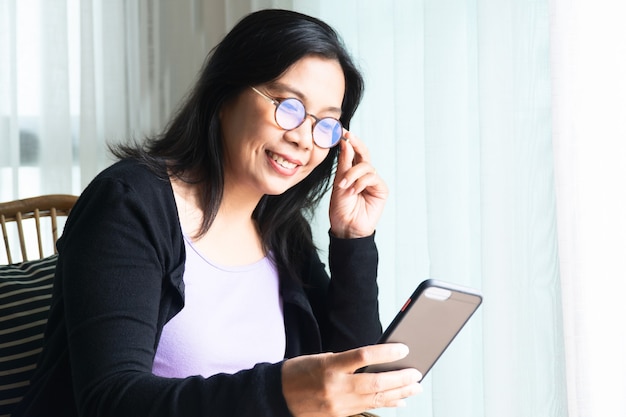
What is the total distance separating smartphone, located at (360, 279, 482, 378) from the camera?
965 mm

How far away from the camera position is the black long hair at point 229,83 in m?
1.27

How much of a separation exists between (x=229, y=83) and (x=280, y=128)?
123 mm

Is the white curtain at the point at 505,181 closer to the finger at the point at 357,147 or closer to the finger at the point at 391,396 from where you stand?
the finger at the point at 357,147

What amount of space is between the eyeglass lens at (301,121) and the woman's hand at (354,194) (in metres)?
0.14

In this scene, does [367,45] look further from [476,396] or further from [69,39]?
[69,39]

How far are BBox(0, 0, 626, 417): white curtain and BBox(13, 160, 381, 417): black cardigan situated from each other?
2.11 ft

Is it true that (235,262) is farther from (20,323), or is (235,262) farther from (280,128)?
(20,323)

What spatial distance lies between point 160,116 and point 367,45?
0.88 metres

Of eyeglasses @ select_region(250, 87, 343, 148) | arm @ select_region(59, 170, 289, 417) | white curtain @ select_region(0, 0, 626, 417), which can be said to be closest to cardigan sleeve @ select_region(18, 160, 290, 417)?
arm @ select_region(59, 170, 289, 417)

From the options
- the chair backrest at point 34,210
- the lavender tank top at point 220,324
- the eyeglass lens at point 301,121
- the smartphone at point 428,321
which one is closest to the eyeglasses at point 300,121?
the eyeglass lens at point 301,121

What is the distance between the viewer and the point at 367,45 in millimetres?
1839

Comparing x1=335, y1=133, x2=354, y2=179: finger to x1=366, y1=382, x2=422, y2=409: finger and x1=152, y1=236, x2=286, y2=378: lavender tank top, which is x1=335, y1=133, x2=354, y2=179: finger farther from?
x1=366, y1=382, x2=422, y2=409: finger

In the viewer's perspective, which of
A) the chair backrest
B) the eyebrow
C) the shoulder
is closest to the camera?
the shoulder

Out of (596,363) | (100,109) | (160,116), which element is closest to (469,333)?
(596,363)
